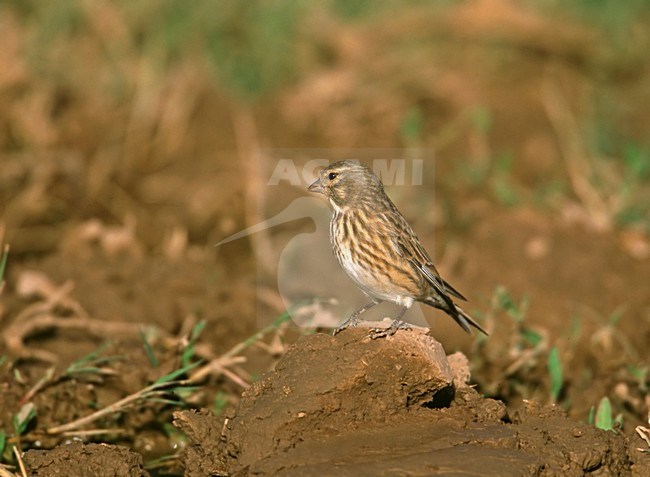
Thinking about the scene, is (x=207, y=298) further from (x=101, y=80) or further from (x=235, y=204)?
(x=101, y=80)

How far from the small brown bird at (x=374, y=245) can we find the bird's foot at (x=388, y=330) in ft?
1.39

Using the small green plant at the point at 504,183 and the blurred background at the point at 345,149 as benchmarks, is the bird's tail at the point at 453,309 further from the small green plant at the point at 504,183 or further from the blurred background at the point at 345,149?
the small green plant at the point at 504,183

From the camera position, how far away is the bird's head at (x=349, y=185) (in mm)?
5312

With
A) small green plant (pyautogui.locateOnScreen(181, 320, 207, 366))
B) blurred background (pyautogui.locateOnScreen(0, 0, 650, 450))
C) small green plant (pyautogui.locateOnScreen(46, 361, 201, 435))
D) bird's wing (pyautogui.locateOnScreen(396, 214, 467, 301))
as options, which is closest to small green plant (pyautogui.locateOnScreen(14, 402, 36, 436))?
small green plant (pyautogui.locateOnScreen(46, 361, 201, 435))

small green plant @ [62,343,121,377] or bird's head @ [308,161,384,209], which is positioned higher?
bird's head @ [308,161,384,209]

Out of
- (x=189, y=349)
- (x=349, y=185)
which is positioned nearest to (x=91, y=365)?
(x=189, y=349)

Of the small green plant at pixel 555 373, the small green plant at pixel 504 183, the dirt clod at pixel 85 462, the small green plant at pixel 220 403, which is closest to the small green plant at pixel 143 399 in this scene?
the small green plant at pixel 220 403

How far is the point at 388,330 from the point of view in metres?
4.42

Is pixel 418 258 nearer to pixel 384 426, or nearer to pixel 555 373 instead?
pixel 555 373

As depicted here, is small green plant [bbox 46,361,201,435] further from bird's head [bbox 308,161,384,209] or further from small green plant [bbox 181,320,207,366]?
bird's head [bbox 308,161,384,209]

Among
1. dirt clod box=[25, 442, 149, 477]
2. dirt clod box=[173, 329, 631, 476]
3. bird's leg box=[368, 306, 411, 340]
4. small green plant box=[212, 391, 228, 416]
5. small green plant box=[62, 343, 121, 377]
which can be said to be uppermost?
bird's leg box=[368, 306, 411, 340]

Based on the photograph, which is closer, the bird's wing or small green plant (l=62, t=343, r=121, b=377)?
the bird's wing

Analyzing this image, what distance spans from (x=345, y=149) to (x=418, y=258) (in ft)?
13.1

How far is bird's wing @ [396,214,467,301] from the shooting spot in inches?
205
